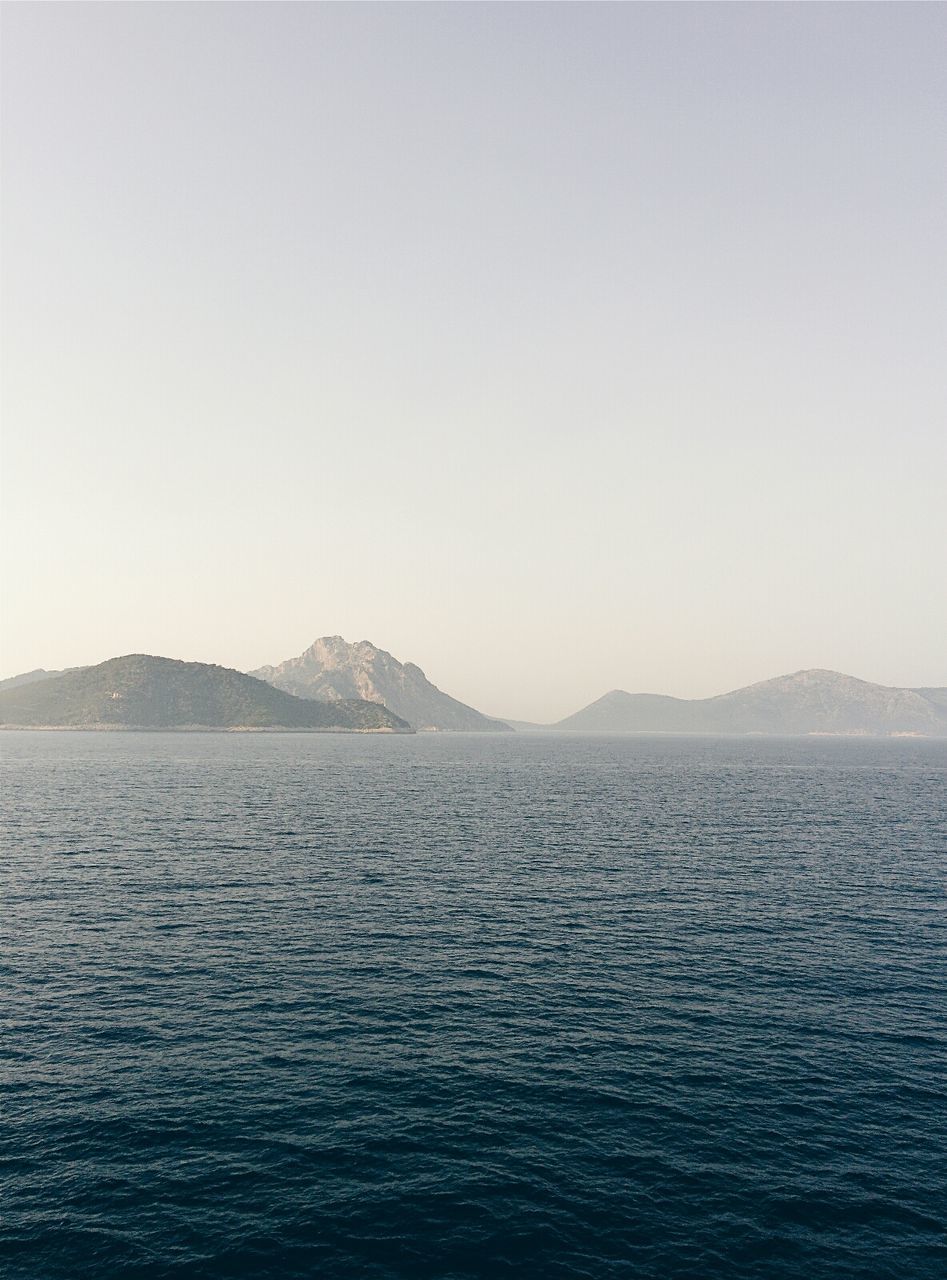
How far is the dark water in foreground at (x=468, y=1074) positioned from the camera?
30812 mm

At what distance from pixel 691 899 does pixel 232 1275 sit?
6414cm

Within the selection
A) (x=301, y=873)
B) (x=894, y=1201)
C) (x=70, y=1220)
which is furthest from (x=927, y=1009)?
(x=301, y=873)

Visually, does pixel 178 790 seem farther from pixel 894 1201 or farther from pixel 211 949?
pixel 894 1201

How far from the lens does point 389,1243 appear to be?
30.4 metres

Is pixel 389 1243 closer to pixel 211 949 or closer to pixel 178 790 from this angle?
pixel 211 949

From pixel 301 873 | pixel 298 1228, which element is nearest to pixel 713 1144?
pixel 298 1228

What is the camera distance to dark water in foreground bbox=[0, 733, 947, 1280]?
101ft

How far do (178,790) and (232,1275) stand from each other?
533ft

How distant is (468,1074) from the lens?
43438 millimetres

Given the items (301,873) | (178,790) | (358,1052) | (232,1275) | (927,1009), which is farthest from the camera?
(178,790)

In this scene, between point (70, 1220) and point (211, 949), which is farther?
point (211, 949)

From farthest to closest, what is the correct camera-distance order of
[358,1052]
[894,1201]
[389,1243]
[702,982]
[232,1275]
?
1. [702,982]
2. [358,1052]
3. [894,1201]
4. [389,1243]
5. [232,1275]

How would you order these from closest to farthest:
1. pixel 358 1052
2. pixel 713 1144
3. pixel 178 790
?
pixel 713 1144, pixel 358 1052, pixel 178 790

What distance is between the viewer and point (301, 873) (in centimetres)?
9188
